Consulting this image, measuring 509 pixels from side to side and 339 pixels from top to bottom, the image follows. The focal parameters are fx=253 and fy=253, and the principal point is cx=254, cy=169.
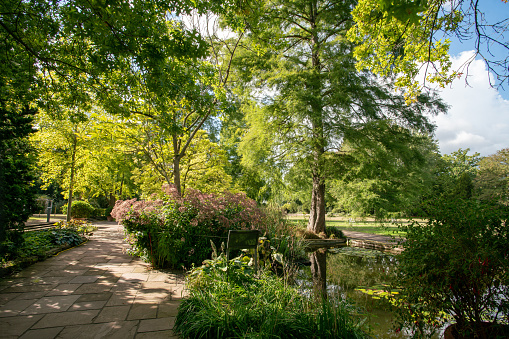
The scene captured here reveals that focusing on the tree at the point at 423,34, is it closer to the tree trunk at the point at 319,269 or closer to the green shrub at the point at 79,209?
the tree trunk at the point at 319,269

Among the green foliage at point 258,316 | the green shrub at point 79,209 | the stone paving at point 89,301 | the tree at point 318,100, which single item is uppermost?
the tree at point 318,100

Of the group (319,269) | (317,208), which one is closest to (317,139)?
(317,208)

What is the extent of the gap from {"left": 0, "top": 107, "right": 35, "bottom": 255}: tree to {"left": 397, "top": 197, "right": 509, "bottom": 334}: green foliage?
6.04 m

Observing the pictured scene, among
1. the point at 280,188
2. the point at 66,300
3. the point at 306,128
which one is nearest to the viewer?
the point at 66,300

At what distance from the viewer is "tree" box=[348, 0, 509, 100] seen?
90.4 inches

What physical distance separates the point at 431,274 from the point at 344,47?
9.77 m

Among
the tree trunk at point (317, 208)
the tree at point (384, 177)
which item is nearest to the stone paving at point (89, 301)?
the tree at point (384, 177)

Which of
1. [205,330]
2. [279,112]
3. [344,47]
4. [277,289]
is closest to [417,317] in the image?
[277,289]

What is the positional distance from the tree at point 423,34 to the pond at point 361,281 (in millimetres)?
2416

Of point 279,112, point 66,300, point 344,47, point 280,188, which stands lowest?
point 66,300

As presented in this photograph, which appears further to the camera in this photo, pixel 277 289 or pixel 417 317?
pixel 277 289

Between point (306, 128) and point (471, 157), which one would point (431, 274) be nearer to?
point (306, 128)

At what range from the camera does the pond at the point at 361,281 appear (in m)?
3.14

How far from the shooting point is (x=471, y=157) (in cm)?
3588
